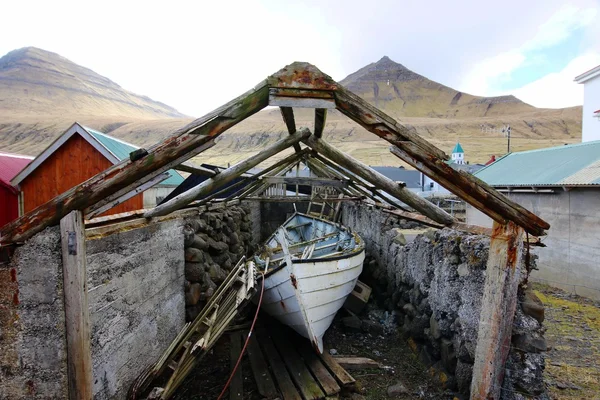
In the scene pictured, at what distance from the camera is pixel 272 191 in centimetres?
1669

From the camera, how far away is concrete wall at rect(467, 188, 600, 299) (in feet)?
28.1

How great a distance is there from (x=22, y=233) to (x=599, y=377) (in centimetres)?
771

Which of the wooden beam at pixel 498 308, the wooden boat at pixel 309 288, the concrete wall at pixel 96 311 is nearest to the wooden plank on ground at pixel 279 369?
the wooden boat at pixel 309 288

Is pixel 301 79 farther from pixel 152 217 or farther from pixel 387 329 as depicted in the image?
pixel 387 329

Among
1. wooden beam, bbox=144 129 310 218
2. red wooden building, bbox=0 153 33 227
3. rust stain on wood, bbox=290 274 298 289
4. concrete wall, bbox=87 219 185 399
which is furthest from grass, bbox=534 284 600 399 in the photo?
red wooden building, bbox=0 153 33 227

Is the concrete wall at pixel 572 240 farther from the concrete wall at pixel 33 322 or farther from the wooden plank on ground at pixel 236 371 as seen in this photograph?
the concrete wall at pixel 33 322

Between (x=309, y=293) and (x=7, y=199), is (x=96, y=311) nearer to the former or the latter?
(x=309, y=293)

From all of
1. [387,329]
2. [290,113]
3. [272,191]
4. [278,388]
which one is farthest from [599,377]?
[272,191]

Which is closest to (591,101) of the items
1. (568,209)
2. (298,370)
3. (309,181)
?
(568,209)

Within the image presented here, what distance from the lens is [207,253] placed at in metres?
6.95

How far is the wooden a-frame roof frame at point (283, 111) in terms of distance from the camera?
8.54ft

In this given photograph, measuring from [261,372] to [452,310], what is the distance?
10.7 ft

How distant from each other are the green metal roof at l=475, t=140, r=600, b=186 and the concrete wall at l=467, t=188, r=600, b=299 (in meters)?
0.39

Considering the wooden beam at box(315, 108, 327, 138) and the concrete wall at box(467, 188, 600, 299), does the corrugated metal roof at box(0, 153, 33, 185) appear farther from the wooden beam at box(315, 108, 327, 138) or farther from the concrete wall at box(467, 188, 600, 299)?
the concrete wall at box(467, 188, 600, 299)
